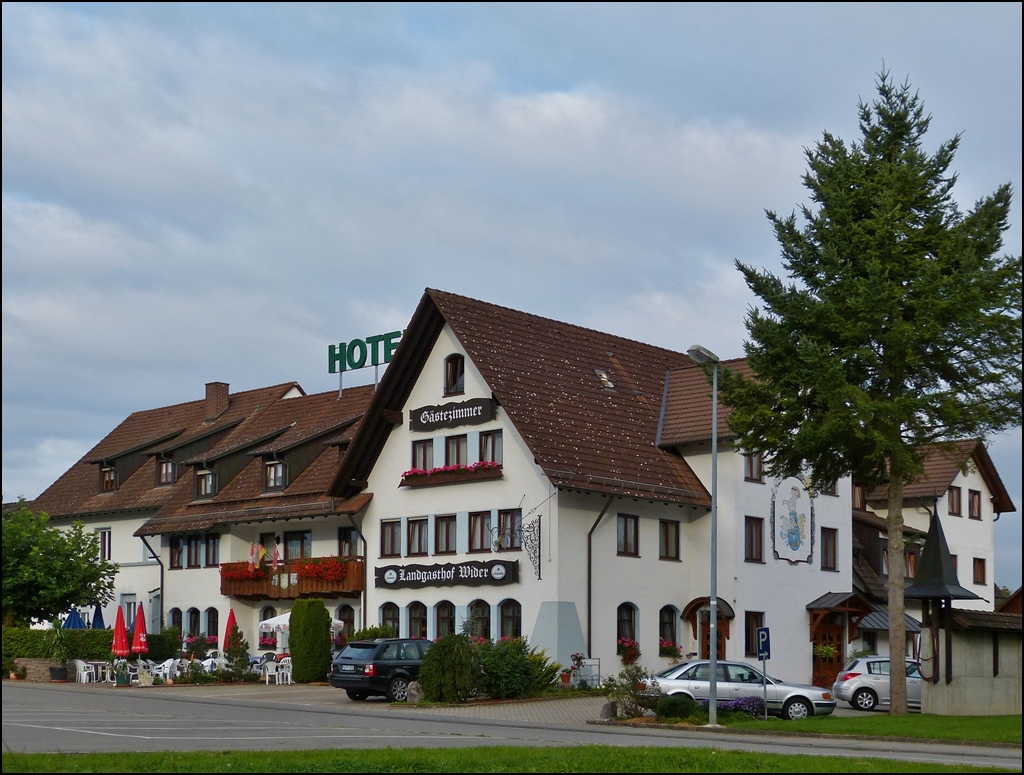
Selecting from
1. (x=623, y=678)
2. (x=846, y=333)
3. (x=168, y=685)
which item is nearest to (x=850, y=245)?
(x=846, y=333)

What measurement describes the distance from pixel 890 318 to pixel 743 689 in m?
9.25

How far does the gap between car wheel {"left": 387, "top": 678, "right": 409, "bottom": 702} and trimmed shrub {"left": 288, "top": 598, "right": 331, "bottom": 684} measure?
333 inches

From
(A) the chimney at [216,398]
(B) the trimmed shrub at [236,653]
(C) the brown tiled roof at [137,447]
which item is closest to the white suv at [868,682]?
(B) the trimmed shrub at [236,653]

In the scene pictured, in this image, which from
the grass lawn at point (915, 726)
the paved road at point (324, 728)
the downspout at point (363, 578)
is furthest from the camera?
the downspout at point (363, 578)

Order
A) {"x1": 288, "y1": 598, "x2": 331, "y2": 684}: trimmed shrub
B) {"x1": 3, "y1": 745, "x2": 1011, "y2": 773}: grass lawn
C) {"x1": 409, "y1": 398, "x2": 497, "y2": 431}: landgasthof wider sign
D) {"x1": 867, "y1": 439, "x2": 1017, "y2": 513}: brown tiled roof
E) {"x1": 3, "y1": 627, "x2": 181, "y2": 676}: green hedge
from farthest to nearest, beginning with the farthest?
{"x1": 867, "y1": 439, "x2": 1017, "y2": 513}: brown tiled roof < {"x1": 3, "y1": 627, "x2": 181, "y2": 676}: green hedge < {"x1": 288, "y1": 598, "x2": 331, "y2": 684}: trimmed shrub < {"x1": 409, "y1": 398, "x2": 497, "y2": 431}: landgasthof wider sign < {"x1": 3, "y1": 745, "x2": 1011, "y2": 773}: grass lawn

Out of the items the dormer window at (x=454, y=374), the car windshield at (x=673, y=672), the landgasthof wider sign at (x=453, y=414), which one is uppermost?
the dormer window at (x=454, y=374)

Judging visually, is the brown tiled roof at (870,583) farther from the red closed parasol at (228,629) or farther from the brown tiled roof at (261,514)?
the red closed parasol at (228,629)

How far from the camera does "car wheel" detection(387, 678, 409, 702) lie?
34.5 meters

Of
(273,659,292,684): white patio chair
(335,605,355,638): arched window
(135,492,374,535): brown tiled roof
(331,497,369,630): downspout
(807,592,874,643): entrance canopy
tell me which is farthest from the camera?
(335,605,355,638): arched window

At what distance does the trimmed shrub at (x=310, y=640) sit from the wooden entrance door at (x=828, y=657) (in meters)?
16.5

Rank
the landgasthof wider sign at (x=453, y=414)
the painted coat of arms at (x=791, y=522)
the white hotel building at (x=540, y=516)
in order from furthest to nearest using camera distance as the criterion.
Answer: the painted coat of arms at (x=791, y=522)
the landgasthof wider sign at (x=453, y=414)
the white hotel building at (x=540, y=516)

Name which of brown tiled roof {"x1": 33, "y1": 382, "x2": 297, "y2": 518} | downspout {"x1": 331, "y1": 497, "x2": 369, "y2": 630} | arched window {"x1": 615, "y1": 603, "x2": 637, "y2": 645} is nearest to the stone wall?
arched window {"x1": 615, "y1": 603, "x2": 637, "y2": 645}

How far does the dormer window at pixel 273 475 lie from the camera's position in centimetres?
4969

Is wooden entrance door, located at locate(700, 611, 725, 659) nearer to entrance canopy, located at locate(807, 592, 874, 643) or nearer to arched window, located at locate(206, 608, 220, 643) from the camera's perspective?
entrance canopy, located at locate(807, 592, 874, 643)
